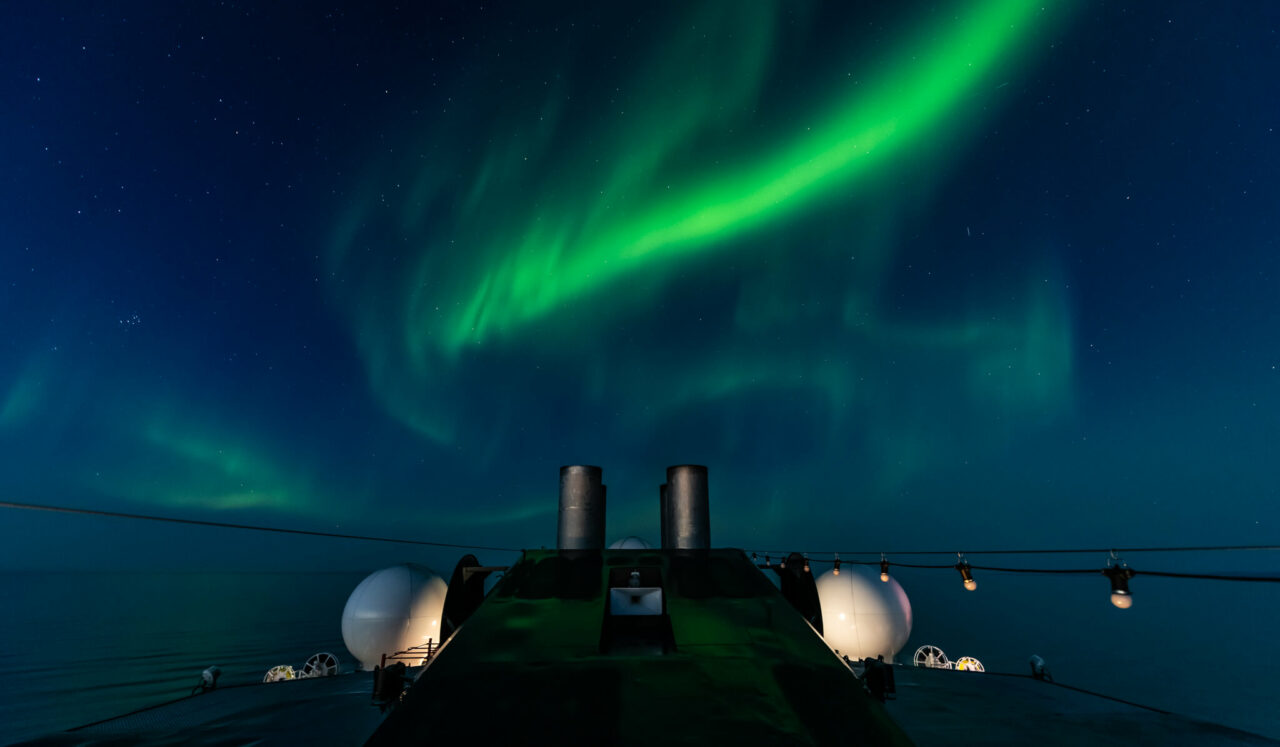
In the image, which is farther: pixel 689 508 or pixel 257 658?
pixel 257 658

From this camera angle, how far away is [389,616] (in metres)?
24.9

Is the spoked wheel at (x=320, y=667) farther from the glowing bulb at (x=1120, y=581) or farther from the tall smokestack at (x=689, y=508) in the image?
the glowing bulb at (x=1120, y=581)

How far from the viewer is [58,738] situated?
540 inches

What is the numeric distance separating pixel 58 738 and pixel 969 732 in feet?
74.7

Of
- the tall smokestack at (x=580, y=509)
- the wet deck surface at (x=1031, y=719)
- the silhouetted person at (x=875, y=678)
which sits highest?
the tall smokestack at (x=580, y=509)

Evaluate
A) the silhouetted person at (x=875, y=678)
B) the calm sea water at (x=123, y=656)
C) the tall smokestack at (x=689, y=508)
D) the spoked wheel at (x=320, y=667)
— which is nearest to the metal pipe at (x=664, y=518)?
the tall smokestack at (x=689, y=508)

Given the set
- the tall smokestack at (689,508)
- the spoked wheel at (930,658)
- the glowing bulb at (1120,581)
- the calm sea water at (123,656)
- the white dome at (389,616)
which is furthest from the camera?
the calm sea water at (123,656)

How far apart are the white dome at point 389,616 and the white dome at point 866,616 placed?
62.3 ft

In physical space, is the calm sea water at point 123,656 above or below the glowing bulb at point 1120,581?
below

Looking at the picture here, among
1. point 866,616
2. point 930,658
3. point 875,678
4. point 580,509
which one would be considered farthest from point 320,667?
point 930,658

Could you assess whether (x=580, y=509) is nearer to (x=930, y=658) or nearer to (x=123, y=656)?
(x=930, y=658)

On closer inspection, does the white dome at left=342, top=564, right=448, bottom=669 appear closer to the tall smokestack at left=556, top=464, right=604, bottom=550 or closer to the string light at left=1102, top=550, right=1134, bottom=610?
the tall smokestack at left=556, top=464, right=604, bottom=550

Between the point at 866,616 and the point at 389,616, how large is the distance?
73.1ft

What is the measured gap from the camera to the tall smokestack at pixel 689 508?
1470cm
